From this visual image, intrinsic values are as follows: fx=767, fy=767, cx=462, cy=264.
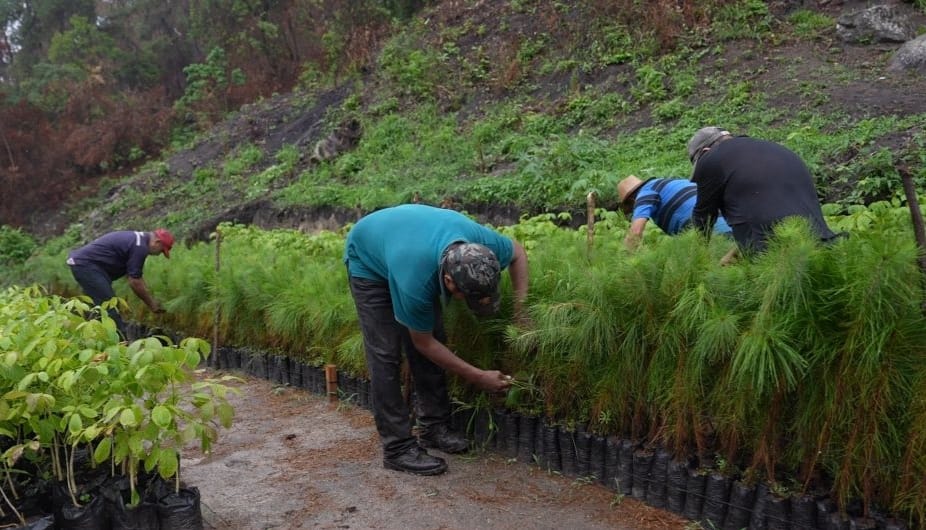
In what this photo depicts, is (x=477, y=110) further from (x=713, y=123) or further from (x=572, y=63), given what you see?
(x=713, y=123)

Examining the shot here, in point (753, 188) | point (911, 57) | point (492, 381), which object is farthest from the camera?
point (911, 57)

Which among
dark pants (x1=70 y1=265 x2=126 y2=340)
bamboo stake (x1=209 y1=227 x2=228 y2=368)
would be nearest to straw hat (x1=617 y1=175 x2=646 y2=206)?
bamboo stake (x1=209 y1=227 x2=228 y2=368)

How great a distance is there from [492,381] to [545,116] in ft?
33.1

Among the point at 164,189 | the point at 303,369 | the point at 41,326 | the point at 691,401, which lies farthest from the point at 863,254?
the point at 164,189

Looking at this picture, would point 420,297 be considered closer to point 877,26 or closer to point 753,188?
point 753,188

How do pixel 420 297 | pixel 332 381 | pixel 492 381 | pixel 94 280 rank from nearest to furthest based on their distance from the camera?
pixel 420 297, pixel 492 381, pixel 332 381, pixel 94 280

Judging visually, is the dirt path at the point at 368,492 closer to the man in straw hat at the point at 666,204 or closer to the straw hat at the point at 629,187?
the man in straw hat at the point at 666,204

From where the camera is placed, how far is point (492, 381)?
13.2 feet

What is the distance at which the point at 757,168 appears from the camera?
3914mm

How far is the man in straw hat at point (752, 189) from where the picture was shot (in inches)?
150

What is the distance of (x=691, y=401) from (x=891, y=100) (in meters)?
7.78

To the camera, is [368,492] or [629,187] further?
[629,187]

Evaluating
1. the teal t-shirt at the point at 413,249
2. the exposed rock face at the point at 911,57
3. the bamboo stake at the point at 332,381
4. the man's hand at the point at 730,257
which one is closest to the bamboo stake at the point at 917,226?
the man's hand at the point at 730,257

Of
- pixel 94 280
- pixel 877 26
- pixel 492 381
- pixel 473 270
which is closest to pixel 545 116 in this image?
pixel 877 26
